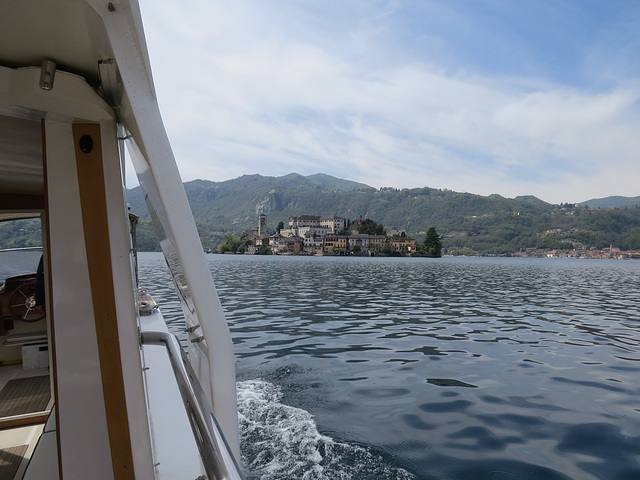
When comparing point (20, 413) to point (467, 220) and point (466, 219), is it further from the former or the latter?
point (466, 219)

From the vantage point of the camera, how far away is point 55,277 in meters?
1.63

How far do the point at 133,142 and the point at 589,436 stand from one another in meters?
5.18

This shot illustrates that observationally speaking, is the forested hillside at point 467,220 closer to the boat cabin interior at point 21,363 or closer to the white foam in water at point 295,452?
the boat cabin interior at point 21,363

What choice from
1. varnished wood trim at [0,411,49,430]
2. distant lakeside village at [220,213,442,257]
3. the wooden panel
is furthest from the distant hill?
the wooden panel

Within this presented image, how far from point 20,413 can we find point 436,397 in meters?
4.53

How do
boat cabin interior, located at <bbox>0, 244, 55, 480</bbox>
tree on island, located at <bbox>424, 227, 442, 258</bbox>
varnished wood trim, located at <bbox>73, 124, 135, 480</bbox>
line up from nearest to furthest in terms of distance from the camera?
varnished wood trim, located at <bbox>73, 124, 135, 480</bbox>
boat cabin interior, located at <bbox>0, 244, 55, 480</bbox>
tree on island, located at <bbox>424, 227, 442, 258</bbox>

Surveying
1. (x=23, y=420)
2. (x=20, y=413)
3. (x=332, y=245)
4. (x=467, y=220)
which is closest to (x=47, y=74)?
(x=23, y=420)

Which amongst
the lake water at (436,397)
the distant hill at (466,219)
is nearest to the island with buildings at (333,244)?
the distant hill at (466,219)

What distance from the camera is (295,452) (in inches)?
146

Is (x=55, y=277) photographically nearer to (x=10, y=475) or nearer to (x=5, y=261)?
(x=10, y=475)

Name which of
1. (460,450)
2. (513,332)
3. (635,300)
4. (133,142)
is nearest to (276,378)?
(460,450)

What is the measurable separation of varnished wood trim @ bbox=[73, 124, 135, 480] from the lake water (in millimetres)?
1979

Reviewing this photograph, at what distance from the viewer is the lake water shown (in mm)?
3682

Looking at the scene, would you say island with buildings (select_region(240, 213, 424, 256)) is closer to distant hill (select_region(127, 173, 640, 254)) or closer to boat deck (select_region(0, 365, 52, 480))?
distant hill (select_region(127, 173, 640, 254))
